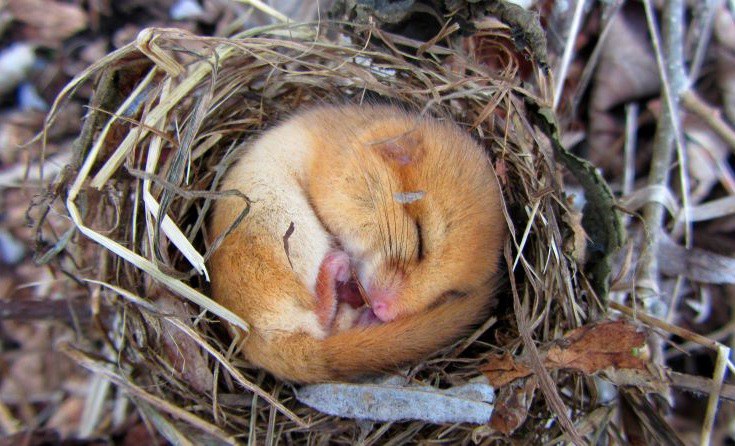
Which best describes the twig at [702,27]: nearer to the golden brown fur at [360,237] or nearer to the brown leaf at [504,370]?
the golden brown fur at [360,237]

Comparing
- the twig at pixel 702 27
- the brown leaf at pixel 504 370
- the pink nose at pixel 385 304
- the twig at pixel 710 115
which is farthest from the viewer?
the twig at pixel 702 27

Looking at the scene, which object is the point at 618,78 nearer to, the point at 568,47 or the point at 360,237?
the point at 568,47

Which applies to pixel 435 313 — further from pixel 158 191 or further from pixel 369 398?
pixel 158 191

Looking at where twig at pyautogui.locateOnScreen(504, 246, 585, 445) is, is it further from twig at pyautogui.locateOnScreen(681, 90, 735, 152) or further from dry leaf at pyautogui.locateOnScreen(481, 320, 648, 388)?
twig at pyautogui.locateOnScreen(681, 90, 735, 152)

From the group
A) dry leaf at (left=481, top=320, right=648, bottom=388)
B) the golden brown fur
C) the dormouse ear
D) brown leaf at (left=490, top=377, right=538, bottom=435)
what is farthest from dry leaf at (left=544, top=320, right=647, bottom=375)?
the dormouse ear

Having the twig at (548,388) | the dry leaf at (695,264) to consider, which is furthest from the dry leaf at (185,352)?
the dry leaf at (695,264)

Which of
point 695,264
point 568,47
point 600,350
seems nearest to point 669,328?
point 600,350
